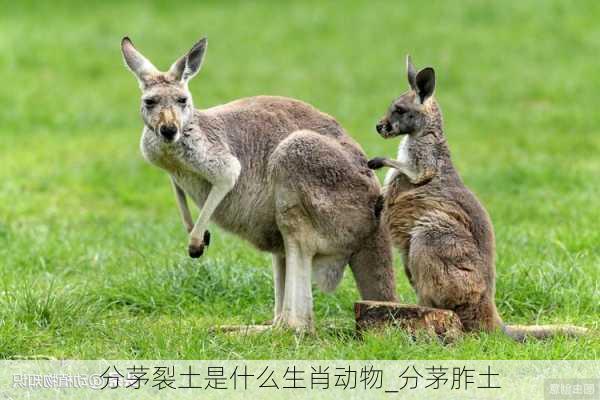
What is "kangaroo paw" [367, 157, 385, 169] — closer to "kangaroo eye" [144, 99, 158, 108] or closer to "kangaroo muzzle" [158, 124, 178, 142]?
"kangaroo muzzle" [158, 124, 178, 142]

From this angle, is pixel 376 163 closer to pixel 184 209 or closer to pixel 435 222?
pixel 435 222

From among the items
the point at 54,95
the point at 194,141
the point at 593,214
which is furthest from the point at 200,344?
the point at 54,95

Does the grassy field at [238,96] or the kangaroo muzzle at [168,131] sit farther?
the grassy field at [238,96]

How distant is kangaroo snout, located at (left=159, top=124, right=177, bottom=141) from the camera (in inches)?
265

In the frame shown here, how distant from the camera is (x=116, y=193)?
13.1 m

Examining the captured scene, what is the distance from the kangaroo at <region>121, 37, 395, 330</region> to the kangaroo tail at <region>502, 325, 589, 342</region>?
2.80 ft

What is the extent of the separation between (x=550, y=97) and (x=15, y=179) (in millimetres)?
8268

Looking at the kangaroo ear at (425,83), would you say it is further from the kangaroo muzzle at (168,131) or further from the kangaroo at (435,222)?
the kangaroo muzzle at (168,131)

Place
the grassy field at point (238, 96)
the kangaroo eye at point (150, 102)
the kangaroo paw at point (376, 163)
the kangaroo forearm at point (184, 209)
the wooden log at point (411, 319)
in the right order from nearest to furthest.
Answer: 1. the wooden log at point (411, 319)
2. the kangaroo eye at point (150, 102)
3. the kangaroo paw at point (376, 163)
4. the grassy field at point (238, 96)
5. the kangaroo forearm at point (184, 209)

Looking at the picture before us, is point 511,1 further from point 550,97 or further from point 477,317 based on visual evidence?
point 477,317

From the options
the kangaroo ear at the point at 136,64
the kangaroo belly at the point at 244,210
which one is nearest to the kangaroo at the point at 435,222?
the kangaroo belly at the point at 244,210

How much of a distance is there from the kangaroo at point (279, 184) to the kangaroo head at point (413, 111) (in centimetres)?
37

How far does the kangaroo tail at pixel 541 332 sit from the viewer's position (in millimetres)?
6805

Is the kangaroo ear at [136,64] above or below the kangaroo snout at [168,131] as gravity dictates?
above
